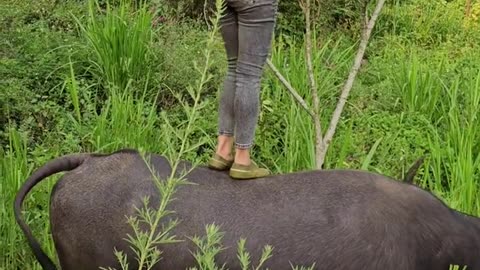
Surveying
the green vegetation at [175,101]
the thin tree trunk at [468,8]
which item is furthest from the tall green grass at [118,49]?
the thin tree trunk at [468,8]

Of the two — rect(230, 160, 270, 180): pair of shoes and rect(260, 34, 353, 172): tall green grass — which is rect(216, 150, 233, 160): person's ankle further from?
rect(260, 34, 353, 172): tall green grass

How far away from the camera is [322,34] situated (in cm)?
792

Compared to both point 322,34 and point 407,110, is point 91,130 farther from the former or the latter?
point 322,34

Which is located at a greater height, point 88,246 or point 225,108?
point 225,108

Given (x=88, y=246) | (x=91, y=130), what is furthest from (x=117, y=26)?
(x=88, y=246)

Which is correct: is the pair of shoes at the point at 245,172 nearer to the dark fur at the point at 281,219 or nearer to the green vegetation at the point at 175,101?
the dark fur at the point at 281,219

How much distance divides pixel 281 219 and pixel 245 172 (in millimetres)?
295

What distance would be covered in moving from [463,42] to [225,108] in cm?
560

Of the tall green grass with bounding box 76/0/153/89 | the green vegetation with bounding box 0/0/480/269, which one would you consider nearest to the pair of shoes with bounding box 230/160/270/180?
the green vegetation with bounding box 0/0/480/269

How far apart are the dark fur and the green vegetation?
2.76 ft

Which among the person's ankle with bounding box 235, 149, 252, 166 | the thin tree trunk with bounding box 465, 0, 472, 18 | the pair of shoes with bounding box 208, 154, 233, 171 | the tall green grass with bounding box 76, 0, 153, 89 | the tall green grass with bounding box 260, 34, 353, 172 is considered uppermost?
the person's ankle with bounding box 235, 149, 252, 166

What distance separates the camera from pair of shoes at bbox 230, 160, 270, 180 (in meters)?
3.21

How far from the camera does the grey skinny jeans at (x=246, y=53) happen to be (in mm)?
3285

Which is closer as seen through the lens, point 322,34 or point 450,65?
point 450,65
